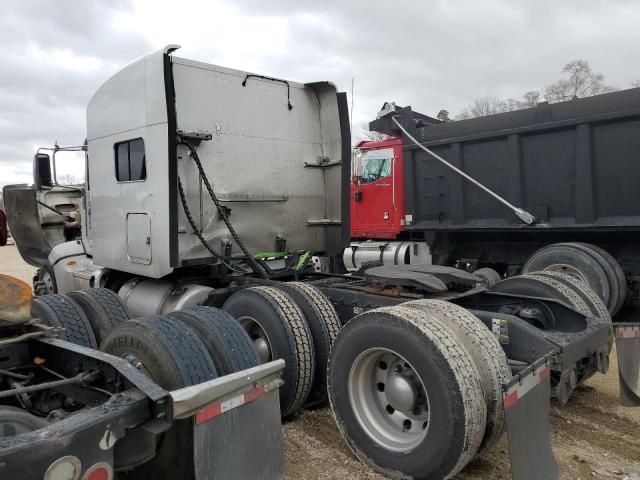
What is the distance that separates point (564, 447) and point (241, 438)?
7.53 ft

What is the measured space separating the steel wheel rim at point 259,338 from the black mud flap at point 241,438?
132 centimetres

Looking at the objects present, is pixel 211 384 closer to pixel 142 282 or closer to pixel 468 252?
pixel 142 282

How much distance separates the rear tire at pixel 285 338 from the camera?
3783 millimetres

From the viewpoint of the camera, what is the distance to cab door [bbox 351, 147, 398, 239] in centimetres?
939

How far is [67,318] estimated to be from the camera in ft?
12.3

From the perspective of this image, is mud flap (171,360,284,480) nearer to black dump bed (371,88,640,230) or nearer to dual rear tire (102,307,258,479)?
dual rear tire (102,307,258,479)

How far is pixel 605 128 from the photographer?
6.71 m

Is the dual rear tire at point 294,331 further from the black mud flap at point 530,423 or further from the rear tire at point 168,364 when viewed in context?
the black mud flap at point 530,423

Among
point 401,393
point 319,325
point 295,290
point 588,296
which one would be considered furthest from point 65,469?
point 588,296

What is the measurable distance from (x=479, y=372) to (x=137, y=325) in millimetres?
1817

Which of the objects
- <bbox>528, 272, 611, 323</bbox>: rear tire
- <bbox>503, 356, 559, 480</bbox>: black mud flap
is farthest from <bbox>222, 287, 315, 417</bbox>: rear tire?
<bbox>528, 272, 611, 323</bbox>: rear tire

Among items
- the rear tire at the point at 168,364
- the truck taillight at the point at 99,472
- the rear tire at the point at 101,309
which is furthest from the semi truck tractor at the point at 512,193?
the truck taillight at the point at 99,472

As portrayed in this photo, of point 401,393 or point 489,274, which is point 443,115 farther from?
point 401,393

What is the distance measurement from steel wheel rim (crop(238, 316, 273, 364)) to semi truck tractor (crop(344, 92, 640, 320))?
3.89 meters
